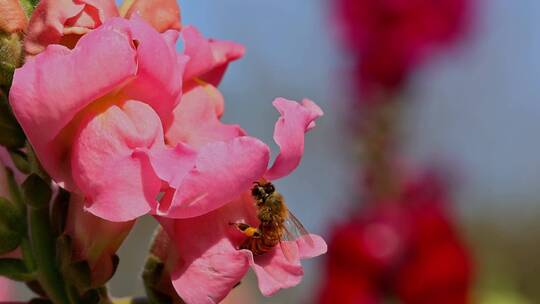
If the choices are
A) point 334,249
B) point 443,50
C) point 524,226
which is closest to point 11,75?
point 334,249

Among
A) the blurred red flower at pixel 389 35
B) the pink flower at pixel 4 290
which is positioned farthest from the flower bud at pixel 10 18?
the blurred red flower at pixel 389 35

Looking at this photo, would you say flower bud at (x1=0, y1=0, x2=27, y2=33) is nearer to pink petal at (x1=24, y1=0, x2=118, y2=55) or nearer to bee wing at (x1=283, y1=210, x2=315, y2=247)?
pink petal at (x1=24, y1=0, x2=118, y2=55)

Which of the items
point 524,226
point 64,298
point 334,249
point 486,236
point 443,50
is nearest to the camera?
point 64,298

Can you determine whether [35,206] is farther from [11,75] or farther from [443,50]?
[443,50]

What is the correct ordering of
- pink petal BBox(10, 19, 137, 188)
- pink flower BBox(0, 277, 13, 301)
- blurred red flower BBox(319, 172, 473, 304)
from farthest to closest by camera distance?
blurred red flower BBox(319, 172, 473, 304) < pink flower BBox(0, 277, 13, 301) < pink petal BBox(10, 19, 137, 188)

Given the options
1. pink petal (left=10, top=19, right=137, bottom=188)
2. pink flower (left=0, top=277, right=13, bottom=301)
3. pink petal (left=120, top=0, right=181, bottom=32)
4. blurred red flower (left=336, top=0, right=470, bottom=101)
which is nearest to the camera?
pink petal (left=10, top=19, right=137, bottom=188)

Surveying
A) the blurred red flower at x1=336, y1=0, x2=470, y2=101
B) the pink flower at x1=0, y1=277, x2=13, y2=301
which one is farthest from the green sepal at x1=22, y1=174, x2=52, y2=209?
the blurred red flower at x1=336, y1=0, x2=470, y2=101

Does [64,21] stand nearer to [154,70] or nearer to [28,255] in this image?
[154,70]
